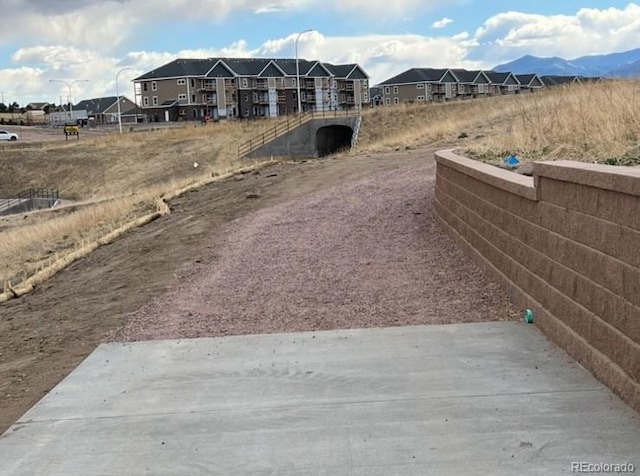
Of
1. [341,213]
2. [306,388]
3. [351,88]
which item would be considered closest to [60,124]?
[351,88]

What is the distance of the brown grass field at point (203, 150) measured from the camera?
1101 centimetres

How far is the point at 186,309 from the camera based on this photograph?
8.51 m

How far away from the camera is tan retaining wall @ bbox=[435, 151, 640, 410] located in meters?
4.89

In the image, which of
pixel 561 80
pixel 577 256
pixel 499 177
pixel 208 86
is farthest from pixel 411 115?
pixel 208 86

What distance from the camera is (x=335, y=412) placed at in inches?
197

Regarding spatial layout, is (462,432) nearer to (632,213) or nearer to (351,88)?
(632,213)

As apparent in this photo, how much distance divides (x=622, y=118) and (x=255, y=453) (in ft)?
27.7

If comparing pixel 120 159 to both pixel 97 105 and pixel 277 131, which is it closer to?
pixel 277 131

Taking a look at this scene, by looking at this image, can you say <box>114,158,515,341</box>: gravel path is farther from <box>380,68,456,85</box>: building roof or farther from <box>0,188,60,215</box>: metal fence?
<box>380,68,456,85</box>: building roof

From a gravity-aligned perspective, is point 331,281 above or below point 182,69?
below

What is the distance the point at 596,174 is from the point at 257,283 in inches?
201
